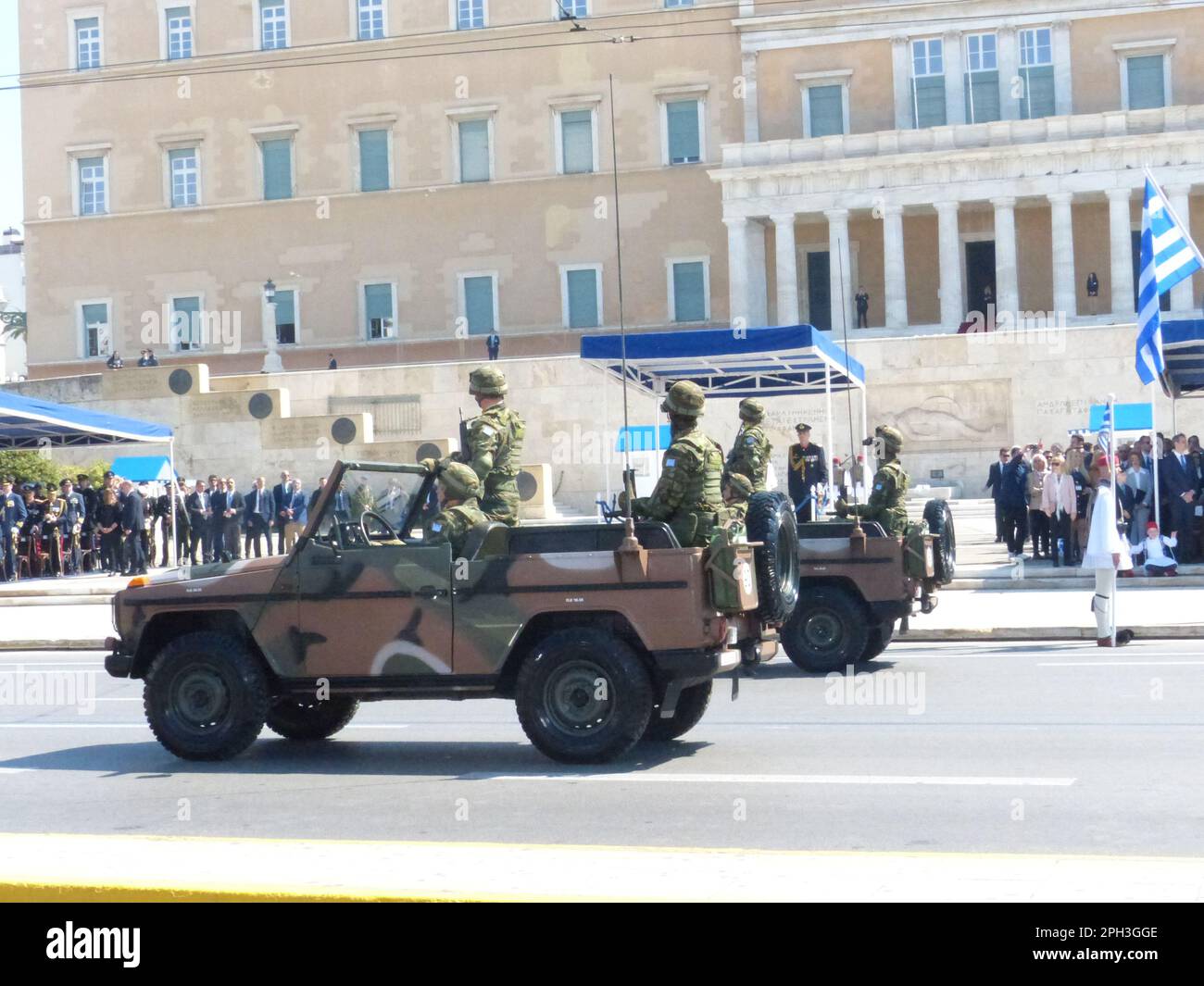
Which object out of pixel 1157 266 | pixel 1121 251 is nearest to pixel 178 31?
pixel 1121 251

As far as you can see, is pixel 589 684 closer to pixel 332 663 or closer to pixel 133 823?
pixel 332 663

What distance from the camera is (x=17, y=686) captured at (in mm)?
16625

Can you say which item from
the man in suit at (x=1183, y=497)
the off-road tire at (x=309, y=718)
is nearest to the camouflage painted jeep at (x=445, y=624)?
the off-road tire at (x=309, y=718)

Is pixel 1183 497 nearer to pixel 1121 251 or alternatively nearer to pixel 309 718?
pixel 309 718

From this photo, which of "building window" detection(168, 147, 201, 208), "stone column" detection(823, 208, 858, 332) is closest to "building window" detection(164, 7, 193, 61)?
"building window" detection(168, 147, 201, 208)

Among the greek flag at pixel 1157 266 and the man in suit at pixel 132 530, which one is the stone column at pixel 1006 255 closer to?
the man in suit at pixel 132 530

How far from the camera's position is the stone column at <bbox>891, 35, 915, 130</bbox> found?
196ft

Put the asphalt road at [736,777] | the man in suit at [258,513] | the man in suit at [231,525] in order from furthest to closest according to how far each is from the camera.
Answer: the man in suit at [258,513] < the man in suit at [231,525] < the asphalt road at [736,777]

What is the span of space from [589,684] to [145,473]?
28.4m

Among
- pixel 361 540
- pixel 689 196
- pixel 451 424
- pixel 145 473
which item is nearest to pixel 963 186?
pixel 689 196

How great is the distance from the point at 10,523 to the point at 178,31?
133 ft

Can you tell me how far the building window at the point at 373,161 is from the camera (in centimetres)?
6519

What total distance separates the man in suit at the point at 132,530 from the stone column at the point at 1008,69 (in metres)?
36.7

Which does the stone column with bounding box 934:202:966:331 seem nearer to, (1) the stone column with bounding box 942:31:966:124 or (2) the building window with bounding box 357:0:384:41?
(1) the stone column with bounding box 942:31:966:124
